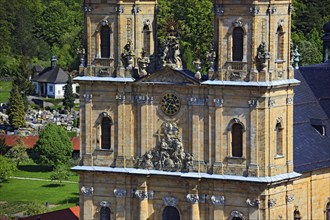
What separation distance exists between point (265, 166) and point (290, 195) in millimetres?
3084

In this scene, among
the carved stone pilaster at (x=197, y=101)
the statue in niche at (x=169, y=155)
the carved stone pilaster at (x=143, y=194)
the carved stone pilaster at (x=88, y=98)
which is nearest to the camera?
the carved stone pilaster at (x=197, y=101)

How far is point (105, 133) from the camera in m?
93.4

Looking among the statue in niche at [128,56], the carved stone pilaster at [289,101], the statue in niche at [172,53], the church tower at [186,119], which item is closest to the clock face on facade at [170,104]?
the church tower at [186,119]

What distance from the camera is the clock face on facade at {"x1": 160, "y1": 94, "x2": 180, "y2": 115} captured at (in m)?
91.3

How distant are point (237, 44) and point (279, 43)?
7.29ft

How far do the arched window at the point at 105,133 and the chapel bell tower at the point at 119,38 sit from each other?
2.57 metres

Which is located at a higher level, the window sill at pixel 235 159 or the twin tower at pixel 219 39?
the twin tower at pixel 219 39

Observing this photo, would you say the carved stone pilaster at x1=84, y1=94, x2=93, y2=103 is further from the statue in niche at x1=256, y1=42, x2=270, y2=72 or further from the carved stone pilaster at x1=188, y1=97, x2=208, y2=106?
the statue in niche at x1=256, y1=42, x2=270, y2=72

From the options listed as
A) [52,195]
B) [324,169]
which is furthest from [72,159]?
[324,169]

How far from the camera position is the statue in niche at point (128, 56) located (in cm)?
9206

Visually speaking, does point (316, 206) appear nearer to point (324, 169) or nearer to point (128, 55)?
point (324, 169)

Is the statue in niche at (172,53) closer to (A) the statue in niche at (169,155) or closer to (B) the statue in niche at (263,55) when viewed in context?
(A) the statue in niche at (169,155)

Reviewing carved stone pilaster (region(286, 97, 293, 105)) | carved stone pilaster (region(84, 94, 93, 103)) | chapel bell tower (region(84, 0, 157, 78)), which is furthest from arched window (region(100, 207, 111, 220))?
carved stone pilaster (region(286, 97, 293, 105))

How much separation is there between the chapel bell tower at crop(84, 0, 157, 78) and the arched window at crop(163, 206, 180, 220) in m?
7.42
